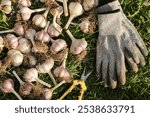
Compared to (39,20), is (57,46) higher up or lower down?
lower down

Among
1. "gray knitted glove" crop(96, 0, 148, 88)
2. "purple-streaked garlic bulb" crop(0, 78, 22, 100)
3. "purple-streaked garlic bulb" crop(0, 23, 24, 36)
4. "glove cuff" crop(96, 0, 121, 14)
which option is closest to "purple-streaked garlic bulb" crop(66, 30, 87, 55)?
"gray knitted glove" crop(96, 0, 148, 88)

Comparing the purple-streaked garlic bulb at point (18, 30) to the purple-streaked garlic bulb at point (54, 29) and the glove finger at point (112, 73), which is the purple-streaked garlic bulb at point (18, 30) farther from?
the glove finger at point (112, 73)

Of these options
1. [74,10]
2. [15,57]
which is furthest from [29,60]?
[74,10]

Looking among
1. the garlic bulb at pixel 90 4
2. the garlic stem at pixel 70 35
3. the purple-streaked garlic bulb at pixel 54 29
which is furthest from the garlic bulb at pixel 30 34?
the garlic bulb at pixel 90 4

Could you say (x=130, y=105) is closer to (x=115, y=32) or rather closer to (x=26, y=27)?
(x=115, y=32)

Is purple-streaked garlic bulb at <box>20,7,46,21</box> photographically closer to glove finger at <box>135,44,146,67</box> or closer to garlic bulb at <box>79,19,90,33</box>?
garlic bulb at <box>79,19,90,33</box>

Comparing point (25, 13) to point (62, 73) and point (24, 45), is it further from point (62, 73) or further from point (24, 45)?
point (62, 73)

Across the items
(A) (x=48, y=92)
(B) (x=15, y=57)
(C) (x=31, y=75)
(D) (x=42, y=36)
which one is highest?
(D) (x=42, y=36)
